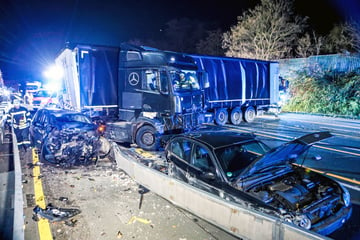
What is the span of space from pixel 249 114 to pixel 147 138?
7.69 m

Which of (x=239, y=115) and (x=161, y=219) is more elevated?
(x=239, y=115)

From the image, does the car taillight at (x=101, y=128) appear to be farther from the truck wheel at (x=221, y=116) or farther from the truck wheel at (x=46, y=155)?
the truck wheel at (x=221, y=116)

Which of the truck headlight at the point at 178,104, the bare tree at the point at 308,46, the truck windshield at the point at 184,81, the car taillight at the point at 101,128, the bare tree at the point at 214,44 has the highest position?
the bare tree at the point at 214,44

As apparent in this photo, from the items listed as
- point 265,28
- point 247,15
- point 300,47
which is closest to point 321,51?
point 300,47

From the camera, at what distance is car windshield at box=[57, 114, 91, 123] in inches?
339

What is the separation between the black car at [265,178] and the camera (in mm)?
3600

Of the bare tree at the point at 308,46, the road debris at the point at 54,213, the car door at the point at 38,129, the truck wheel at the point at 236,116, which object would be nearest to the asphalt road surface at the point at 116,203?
the road debris at the point at 54,213

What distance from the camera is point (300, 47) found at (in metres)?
23.1

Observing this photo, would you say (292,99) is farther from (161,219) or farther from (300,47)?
(161,219)

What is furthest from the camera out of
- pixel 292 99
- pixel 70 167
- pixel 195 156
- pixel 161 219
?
pixel 292 99

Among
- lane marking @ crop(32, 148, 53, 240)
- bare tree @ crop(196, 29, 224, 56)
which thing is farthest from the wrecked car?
bare tree @ crop(196, 29, 224, 56)

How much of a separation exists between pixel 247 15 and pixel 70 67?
19548 mm

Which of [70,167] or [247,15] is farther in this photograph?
[247,15]

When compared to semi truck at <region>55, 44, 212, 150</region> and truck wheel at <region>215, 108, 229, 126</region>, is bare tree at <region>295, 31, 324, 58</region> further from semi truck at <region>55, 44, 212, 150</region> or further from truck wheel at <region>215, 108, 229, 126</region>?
semi truck at <region>55, 44, 212, 150</region>
